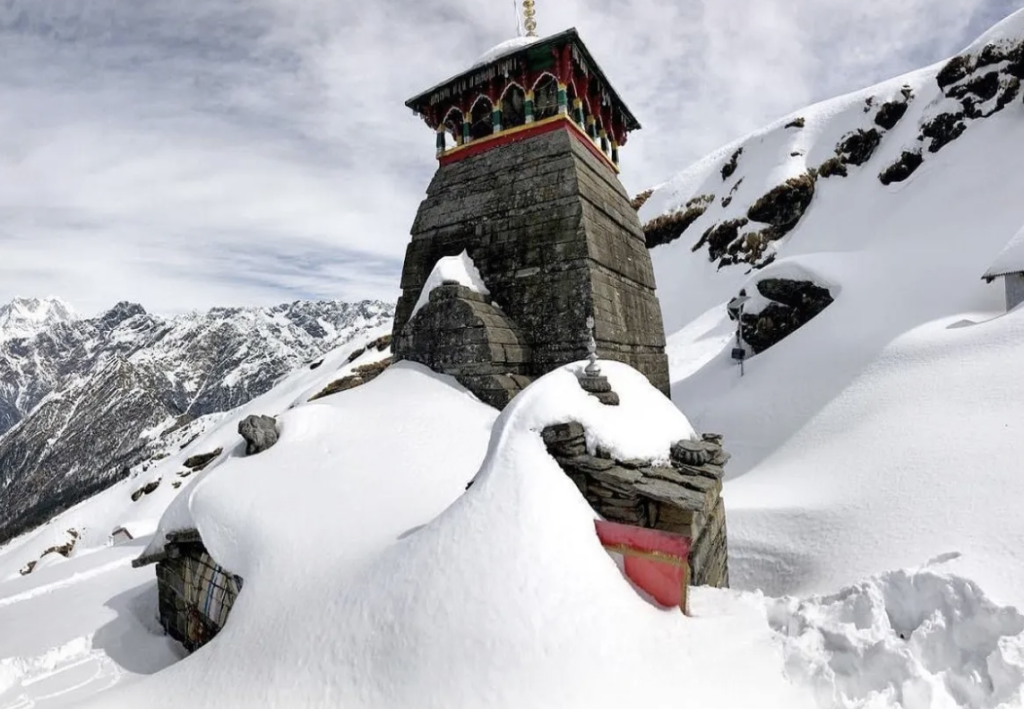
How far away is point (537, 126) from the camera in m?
10.3

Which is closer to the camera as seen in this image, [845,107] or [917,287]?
[917,287]

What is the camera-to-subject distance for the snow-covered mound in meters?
8.45

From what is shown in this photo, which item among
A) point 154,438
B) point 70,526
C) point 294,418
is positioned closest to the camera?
point 294,418

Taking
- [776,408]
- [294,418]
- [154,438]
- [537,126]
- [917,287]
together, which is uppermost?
[537,126]

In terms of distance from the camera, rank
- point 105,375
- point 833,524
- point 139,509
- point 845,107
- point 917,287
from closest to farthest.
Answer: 1. point 833,524
2. point 917,287
3. point 139,509
4. point 845,107
5. point 105,375

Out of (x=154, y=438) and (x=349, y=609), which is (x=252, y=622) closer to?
(x=349, y=609)

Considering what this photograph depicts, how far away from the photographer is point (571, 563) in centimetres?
385

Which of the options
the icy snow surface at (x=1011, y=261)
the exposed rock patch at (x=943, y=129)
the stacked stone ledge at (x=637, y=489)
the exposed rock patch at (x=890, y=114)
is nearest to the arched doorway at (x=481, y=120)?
the stacked stone ledge at (x=637, y=489)

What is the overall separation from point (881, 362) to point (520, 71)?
14.4 meters

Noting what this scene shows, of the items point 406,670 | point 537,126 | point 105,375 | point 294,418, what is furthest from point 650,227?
point 105,375

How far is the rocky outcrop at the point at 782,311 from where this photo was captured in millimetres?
23125

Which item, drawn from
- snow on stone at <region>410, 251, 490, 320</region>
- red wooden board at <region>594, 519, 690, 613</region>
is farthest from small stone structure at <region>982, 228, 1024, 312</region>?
red wooden board at <region>594, 519, 690, 613</region>

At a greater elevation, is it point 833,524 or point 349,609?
point 349,609

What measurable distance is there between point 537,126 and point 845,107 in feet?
164
